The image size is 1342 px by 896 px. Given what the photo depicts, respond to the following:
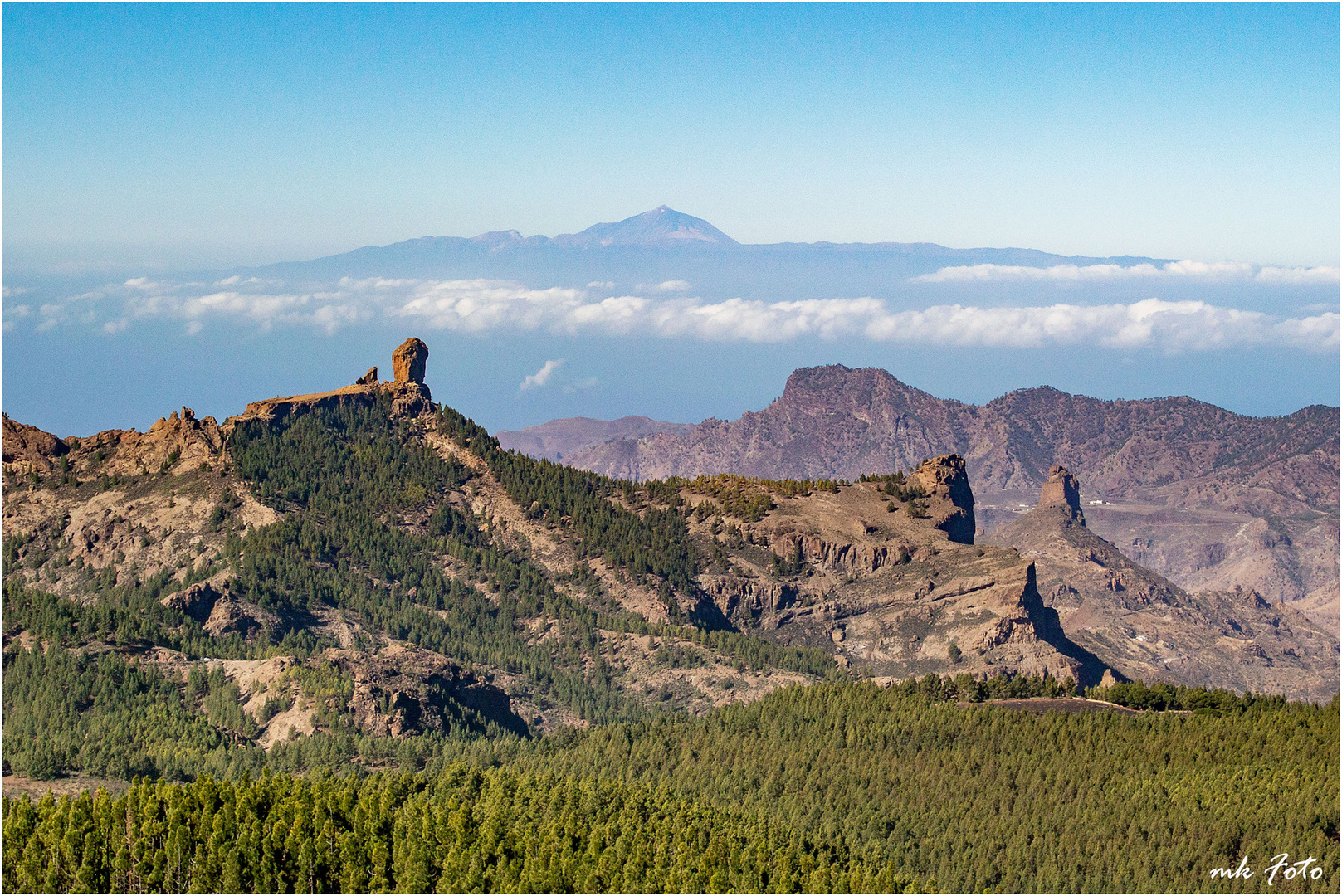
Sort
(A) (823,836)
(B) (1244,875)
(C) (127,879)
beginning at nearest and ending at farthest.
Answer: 1. (C) (127,879)
2. (B) (1244,875)
3. (A) (823,836)

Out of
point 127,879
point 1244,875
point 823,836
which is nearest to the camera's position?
point 127,879

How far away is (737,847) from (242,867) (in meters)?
48.7

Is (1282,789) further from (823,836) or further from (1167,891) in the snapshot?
(823,836)

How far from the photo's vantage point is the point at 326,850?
546 feet

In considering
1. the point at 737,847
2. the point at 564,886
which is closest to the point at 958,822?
the point at 737,847

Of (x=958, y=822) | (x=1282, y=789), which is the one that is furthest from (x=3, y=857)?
(x=1282, y=789)

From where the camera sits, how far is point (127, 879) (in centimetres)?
16125

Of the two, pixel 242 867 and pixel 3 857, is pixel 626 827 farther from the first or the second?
pixel 3 857

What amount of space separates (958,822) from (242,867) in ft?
258

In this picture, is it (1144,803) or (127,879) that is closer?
(127,879)
